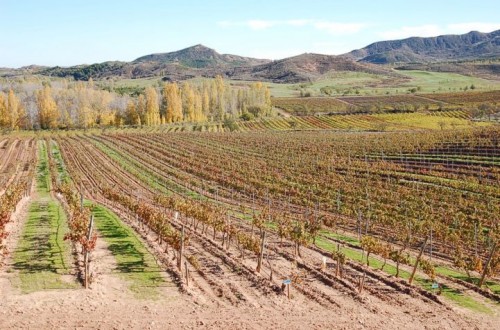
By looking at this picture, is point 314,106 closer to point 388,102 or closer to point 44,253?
point 388,102

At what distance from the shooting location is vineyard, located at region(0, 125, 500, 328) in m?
19.7

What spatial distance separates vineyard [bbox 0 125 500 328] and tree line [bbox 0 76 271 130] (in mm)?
34088

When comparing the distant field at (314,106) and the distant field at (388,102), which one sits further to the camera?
the distant field at (314,106)

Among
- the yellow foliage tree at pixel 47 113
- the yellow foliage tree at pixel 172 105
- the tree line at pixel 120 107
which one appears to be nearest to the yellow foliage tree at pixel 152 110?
the tree line at pixel 120 107

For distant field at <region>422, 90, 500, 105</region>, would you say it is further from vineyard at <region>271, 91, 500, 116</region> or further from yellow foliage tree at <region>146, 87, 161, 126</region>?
yellow foliage tree at <region>146, 87, 161, 126</region>

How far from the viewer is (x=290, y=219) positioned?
33125mm

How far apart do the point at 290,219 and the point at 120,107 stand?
335ft

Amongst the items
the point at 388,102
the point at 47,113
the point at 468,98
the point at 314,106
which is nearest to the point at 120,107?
the point at 47,113

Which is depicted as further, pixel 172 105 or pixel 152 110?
pixel 172 105

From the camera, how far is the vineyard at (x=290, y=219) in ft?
64.7

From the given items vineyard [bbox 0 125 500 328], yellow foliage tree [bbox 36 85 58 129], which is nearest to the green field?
vineyard [bbox 0 125 500 328]

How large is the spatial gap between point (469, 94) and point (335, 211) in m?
160

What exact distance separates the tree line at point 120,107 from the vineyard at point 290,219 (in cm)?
3409

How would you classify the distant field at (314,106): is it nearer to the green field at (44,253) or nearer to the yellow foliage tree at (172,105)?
the yellow foliage tree at (172,105)
